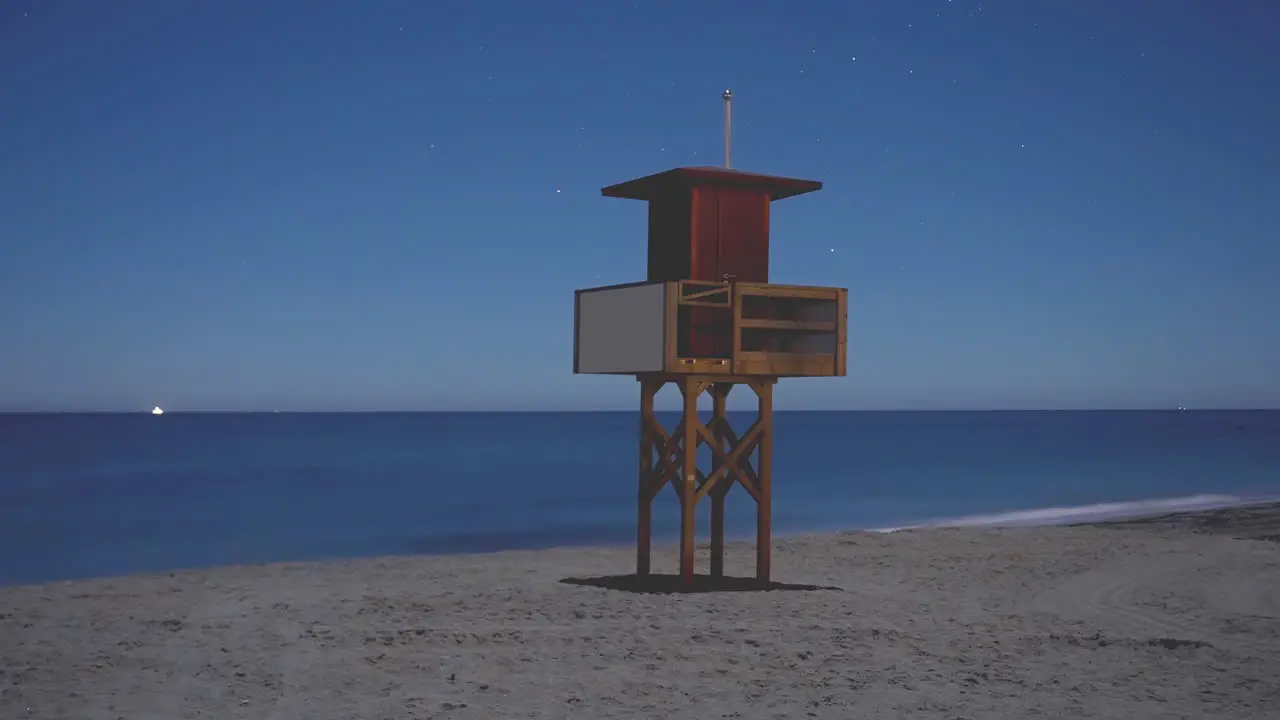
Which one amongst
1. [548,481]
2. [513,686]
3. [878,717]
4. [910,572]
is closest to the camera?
[878,717]

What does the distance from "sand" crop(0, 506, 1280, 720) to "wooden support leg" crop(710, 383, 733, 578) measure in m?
1.40

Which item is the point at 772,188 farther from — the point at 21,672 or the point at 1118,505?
the point at 1118,505

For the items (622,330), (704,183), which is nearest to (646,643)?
(622,330)

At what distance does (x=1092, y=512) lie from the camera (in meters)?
45.3

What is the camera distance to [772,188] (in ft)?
55.6

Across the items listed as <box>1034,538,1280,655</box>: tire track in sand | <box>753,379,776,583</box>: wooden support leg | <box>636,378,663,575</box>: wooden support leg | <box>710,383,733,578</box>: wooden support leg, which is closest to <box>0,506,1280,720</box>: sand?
<box>1034,538,1280,655</box>: tire track in sand

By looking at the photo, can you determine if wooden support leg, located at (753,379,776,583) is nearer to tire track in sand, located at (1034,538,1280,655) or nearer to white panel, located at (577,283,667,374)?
white panel, located at (577,283,667,374)

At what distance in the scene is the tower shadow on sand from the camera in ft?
56.4

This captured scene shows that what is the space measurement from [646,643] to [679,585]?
391 cm

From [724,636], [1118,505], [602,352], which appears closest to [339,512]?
[1118,505]

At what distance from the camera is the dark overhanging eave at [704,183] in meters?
16.4

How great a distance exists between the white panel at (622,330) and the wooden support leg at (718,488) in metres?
1.78

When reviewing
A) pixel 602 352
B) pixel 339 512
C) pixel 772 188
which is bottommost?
pixel 339 512

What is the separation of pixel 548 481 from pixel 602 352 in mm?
55509
